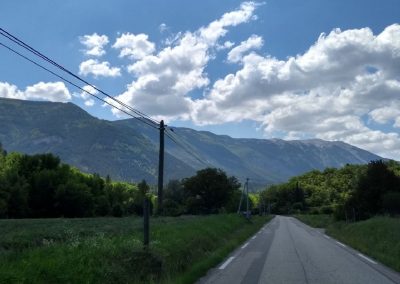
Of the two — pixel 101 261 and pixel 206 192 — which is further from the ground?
pixel 206 192

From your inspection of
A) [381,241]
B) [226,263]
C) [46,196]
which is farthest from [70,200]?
[226,263]

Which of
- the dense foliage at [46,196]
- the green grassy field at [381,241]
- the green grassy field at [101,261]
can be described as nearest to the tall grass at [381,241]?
the green grassy field at [381,241]

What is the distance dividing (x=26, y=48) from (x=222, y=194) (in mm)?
58281

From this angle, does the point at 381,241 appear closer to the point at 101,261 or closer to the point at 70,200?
the point at 101,261

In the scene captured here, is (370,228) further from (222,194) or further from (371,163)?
(222,194)

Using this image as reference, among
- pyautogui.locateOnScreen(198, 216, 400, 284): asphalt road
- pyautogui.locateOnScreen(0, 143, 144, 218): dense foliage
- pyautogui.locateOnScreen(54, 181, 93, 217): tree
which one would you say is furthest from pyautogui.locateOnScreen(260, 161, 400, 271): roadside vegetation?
pyautogui.locateOnScreen(54, 181, 93, 217): tree

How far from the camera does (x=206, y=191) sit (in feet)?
227

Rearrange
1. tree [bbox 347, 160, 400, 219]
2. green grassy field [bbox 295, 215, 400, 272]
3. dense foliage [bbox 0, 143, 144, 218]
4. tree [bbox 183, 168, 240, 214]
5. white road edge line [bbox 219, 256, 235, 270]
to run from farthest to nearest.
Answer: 1. tree [bbox 183, 168, 240, 214]
2. dense foliage [bbox 0, 143, 144, 218]
3. tree [bbox 347, 160, 400, 219]
4. green grassy field [bbox 295, 215, 400, 272]
5. white road edge line [bbox 219, 256, 235, 270]

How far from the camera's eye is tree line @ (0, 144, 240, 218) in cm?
5594

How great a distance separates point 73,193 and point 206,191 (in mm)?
18527

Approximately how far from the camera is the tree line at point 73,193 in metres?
55.9

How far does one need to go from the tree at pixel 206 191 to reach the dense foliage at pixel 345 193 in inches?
577

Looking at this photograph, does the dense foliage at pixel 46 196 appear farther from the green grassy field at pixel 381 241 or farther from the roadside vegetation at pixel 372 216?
the green grassy field at pixel 381 241

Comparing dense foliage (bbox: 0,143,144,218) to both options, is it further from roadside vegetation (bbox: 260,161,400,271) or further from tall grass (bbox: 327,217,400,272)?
tall grass (bbox: 327,217,400,272)
